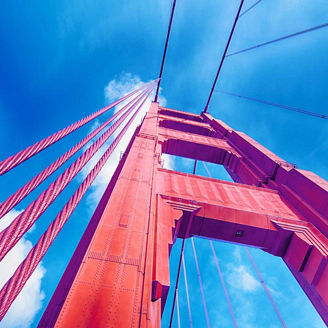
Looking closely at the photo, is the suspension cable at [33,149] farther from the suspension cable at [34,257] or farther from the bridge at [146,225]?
the suspension cable at [34,257]

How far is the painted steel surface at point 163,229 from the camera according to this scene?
342 cm

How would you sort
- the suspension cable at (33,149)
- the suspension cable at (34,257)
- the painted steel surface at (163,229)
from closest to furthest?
the suspension cable at (34,257) → the suspension cable at (33,149) → the painted steel surface at (163,229)

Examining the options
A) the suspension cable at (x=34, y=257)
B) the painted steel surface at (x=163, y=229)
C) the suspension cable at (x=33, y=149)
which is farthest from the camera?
the painted steel surface at (x=163, y=229)

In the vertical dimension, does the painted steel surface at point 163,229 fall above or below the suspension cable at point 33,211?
below

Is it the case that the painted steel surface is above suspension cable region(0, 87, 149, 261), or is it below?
below

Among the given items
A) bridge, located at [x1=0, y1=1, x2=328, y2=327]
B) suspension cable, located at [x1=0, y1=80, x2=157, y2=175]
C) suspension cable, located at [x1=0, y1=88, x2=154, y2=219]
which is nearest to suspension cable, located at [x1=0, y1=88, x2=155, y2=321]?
bridge, located at [x1=0, y1=1, x2=328, y2=327]

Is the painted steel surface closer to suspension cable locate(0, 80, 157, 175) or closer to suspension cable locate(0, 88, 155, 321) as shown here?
suspension cable locate(0, 88, 155, 321)

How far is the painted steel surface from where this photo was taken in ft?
11.2

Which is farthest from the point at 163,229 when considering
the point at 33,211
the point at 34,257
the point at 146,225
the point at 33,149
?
the point at 33,149

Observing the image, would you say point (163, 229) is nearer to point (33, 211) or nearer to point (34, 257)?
point (34, 257)

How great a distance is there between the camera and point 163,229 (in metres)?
5.42

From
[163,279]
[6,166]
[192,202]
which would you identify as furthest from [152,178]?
[6,166]

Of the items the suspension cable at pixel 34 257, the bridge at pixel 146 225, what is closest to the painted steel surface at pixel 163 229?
the bridge at pixel 146 225

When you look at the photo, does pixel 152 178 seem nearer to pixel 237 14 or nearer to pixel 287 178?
pixel 287 178
